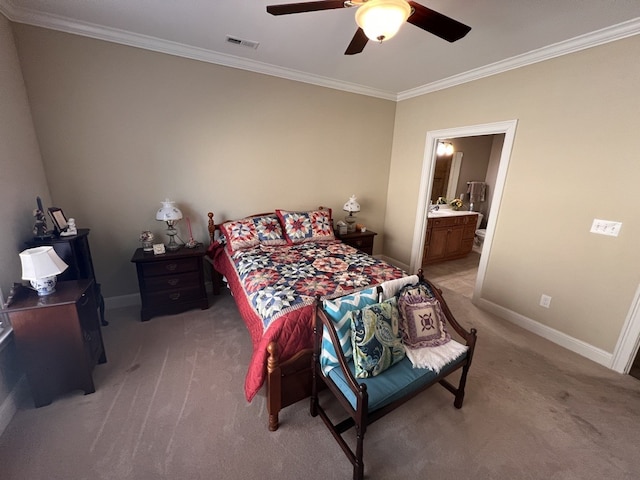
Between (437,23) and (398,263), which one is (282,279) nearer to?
(437,23)

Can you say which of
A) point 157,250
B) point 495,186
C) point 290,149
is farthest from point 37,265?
A: point 495,186

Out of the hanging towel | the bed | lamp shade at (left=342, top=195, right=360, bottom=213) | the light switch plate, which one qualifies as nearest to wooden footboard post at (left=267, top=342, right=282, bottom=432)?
the bed

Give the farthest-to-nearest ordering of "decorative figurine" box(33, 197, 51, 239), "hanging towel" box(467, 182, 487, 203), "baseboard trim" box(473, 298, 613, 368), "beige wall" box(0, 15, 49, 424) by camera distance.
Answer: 1. "hanging towel" box(467, 182, 487, 203)
2. "baseboard trim" box(473, 298, 613, 368)
3. "decorative figurine" box(33, 197, 51, 239)
4. "beige wall" box(0, 15, 49, 424)

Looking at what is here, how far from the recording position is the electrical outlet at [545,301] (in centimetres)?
256

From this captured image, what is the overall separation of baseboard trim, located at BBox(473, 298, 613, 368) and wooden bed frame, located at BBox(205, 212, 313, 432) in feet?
7.89

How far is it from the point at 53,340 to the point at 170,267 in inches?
41.8

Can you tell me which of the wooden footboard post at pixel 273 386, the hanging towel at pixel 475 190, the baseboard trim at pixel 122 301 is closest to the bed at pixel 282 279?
the wooden footboard post at pixel 273 386

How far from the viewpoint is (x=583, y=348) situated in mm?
2357

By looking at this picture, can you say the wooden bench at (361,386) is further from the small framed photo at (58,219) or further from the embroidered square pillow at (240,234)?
the small framed photo at (58,219)

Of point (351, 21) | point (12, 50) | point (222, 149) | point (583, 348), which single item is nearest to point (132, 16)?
point (12, 50)

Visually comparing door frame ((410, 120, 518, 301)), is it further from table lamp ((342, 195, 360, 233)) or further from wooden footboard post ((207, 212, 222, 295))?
wooden footboard post ((207, 212, 222, 295))

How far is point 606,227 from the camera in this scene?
2.16 meters

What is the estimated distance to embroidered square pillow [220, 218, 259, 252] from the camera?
9.16 feet

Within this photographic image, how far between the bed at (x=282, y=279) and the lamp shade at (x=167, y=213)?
41 cm
